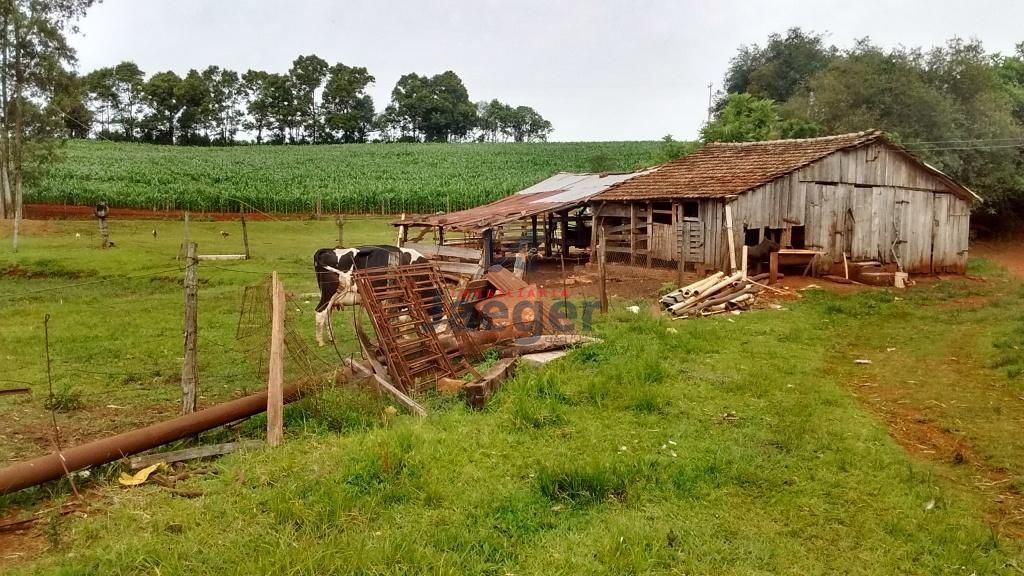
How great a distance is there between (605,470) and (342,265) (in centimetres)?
764

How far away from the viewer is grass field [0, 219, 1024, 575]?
423 cm

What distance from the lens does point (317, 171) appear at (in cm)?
5012

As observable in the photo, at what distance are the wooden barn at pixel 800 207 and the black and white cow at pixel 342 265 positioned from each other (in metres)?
8.17

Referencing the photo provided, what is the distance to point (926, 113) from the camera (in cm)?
2583

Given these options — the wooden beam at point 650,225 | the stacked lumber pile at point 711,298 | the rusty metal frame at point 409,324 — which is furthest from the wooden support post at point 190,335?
the wooden beam at point 650,225

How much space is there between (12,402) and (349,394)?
394cm

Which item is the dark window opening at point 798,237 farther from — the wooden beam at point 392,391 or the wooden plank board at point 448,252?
the wooden beam at point 392,391

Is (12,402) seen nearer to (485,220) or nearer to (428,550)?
(428,550)

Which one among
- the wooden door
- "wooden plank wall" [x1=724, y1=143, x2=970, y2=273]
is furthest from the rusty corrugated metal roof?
the wooden door

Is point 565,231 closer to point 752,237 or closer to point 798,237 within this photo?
point 752,237

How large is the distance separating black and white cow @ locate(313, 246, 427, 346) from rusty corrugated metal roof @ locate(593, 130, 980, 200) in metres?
8.90

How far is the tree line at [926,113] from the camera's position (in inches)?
1009

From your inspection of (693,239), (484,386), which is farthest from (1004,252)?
(484,386)

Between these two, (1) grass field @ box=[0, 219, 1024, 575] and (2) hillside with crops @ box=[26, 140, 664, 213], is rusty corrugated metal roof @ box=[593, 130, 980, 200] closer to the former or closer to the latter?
(1) grass field @ box=[0, 219, 1024, 575]
